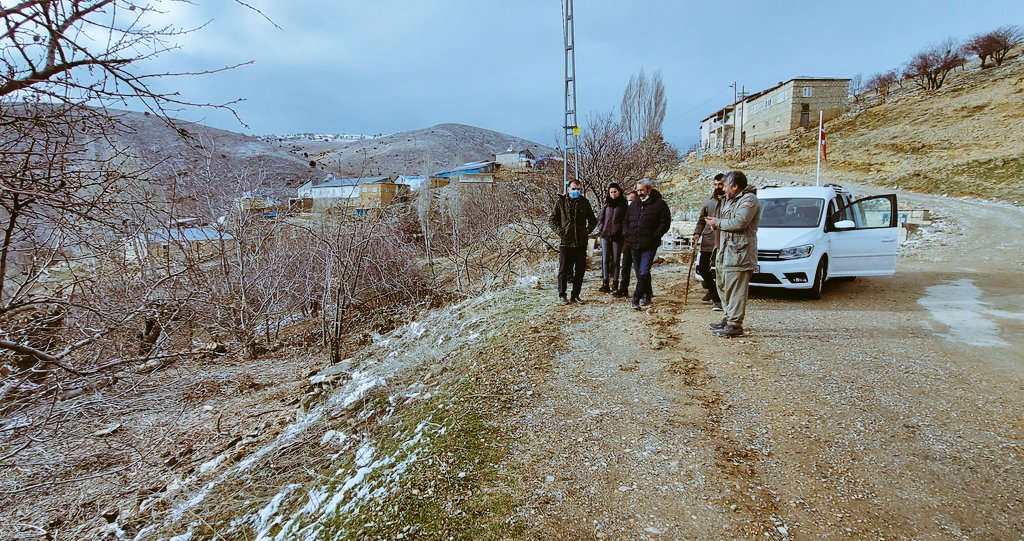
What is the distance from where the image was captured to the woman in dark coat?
771cm

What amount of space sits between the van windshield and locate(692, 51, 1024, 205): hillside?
730 inches

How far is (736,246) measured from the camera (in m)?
5.14

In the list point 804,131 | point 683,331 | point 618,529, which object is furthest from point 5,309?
point 804,131

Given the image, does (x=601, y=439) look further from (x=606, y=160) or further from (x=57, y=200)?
(x=606, y=160)

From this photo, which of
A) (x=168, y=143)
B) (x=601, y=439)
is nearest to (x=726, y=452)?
(x=601, y=439)

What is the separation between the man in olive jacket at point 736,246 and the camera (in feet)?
16.5

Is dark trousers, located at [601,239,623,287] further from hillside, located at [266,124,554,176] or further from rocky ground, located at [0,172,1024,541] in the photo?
hillside, located at [266,124,554,176]

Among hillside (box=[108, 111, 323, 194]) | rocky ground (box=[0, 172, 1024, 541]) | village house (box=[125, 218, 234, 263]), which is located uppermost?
hillside (box=[108, 111, 323, 194])

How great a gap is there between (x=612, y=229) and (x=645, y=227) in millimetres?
1070

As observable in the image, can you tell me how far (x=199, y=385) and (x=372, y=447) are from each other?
5.40 m

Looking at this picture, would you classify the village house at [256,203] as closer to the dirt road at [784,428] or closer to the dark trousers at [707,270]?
the dirt road at [784,428]

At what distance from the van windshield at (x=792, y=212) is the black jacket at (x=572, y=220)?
3031 millimetres

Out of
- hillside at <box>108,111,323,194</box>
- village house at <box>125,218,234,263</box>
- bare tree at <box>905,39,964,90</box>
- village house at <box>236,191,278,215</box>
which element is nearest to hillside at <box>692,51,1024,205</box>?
bare tree at <box>905,39,964,90</box>

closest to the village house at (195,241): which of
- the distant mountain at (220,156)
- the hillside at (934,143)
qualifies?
the distant mountain at (220,156)
